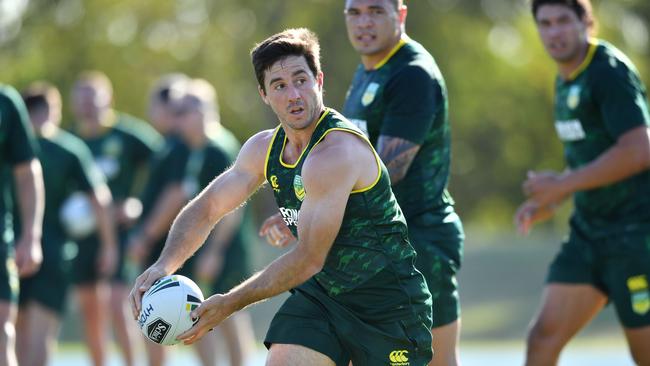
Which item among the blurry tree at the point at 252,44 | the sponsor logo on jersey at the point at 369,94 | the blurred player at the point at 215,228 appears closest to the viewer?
the sponsor logo on jersey at the point at 369,94

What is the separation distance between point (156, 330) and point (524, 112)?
1494 inches

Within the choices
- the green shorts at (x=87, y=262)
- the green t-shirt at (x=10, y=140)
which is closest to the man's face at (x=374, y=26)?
the green t-shirt at (x=10, y=140)

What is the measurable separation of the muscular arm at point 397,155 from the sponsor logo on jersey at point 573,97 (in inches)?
65.4

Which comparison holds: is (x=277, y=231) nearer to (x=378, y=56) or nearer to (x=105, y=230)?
(x=378, y=56)

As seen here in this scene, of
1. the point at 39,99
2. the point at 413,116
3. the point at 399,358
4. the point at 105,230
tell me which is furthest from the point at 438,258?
the point at 39,99

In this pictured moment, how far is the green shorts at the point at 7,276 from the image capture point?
25.7ft

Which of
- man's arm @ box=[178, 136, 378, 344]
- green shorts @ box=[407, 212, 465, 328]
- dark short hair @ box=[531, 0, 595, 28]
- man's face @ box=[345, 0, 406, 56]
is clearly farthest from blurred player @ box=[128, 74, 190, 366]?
man's arm @ box=[178, 136, 378, 344]

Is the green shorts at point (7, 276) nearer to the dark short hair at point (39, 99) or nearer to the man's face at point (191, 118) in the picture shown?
the dark short hair at point (39, 99)

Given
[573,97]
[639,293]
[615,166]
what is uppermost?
[573,97]

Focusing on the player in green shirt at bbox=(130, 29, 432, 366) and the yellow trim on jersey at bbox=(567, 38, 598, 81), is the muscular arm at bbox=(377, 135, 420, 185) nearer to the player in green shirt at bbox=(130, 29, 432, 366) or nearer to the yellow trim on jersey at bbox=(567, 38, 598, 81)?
the player in green shirt at bbox=(130, 29, 432, 366)

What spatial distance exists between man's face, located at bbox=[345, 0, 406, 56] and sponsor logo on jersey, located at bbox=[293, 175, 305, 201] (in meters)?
1.64

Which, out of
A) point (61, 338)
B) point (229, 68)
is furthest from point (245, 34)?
point (61, 338)

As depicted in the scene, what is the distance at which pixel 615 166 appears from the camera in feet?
25.3

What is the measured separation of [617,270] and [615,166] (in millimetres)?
717
